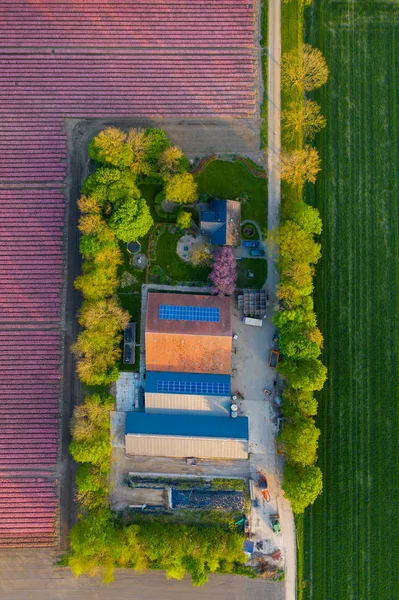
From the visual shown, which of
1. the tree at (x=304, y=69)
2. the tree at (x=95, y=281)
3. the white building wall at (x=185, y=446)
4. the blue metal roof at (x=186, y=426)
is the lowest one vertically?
the white building wall at (x=185, y=446)

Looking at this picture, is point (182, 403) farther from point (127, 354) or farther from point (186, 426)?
point (127, 354)

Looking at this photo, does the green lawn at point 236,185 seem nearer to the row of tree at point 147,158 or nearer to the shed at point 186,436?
the row of tree at point 147,158

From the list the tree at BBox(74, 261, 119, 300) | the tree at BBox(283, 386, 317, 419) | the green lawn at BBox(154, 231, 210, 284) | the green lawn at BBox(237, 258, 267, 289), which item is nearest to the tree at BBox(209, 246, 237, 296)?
the green lawn at BBox(237, 258, 267, 289)

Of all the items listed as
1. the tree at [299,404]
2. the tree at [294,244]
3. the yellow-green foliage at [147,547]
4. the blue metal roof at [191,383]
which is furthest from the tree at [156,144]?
the yellow-green foliage at [147,547]

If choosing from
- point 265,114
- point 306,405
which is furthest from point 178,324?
point 265,114

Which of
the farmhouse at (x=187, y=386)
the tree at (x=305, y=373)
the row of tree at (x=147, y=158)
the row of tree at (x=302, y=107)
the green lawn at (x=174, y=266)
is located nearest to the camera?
the tree at (x=305, y=373)

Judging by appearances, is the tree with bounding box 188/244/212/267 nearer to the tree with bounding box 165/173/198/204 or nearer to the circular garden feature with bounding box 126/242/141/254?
the tree with bounding box 165/173/198/204

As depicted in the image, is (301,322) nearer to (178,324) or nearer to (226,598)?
(178,324)
